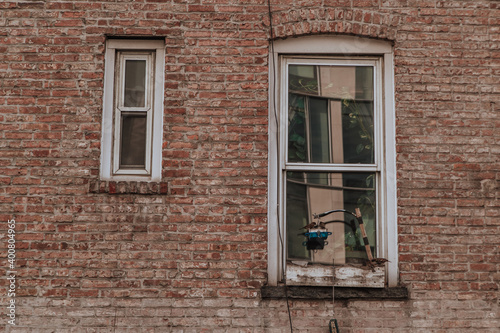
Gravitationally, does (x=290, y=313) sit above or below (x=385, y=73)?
below

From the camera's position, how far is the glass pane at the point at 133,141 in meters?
5.96

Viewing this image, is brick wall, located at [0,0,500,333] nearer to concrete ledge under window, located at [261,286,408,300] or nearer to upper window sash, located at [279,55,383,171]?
concrete ledge under window, located at [261,286,408,300]

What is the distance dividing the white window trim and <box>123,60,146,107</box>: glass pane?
1.21 meters

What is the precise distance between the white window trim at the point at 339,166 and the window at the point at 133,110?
106cm

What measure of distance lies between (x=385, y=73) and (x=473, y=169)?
3.96 ft

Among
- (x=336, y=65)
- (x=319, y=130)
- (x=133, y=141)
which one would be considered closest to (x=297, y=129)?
(x=319, y=130)

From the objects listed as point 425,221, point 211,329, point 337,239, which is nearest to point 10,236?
point 211,329

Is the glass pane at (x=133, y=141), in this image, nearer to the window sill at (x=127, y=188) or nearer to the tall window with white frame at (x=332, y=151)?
the window sill at (x=127, y=188)

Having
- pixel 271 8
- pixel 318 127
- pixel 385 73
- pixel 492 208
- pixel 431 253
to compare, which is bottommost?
pixel 431 253

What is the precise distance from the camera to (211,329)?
18.3 ft

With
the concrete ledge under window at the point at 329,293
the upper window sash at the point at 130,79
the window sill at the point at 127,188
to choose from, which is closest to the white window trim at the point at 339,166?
the concrete ledge under window at the point at 329,293

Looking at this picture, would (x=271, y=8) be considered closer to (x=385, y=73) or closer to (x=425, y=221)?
(x=385, y=73)

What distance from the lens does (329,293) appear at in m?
5.62

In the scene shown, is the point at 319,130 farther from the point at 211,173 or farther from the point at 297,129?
the point at 211,173
